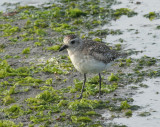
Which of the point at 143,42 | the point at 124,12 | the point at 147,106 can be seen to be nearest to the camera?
the point at 147,106

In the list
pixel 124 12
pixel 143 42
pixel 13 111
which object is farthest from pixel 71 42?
pixel 124 12

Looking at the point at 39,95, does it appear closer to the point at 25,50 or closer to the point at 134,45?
the point at 25,50

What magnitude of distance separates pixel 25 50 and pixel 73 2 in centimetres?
492

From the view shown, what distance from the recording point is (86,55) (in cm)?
984

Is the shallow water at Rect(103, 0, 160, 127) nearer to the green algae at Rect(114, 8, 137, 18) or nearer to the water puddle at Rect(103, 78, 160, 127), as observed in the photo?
the water puddle at Rect(103, 78, 160, 127)

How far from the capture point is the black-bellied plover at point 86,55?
9820 mm

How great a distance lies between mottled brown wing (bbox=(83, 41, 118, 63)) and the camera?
993cm

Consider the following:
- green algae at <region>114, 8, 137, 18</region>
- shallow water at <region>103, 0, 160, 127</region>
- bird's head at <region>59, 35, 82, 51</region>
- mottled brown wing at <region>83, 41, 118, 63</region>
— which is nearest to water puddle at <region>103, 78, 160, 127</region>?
shallow water at <region>103, 0, 160, 127</region>

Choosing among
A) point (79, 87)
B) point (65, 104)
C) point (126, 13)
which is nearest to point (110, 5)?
point (126, 13)

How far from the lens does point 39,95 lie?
10156 mm

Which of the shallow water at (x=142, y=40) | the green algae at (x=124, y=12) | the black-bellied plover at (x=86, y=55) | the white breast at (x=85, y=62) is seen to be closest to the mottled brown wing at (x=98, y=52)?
the black-bellied plover at (x=86, y=55)

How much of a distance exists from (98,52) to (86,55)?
36 cm

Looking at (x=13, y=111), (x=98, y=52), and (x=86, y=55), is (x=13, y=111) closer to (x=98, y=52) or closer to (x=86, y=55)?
(x=86, y=55)

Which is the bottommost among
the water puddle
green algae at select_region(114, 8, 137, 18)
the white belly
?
the water puddle
